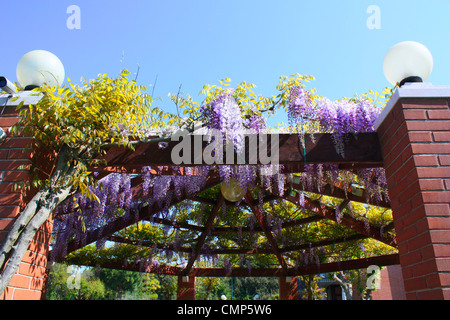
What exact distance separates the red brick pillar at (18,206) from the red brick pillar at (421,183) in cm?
236

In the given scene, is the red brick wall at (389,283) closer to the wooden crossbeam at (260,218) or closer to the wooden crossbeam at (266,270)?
the wooden crossbeam at (266,270)

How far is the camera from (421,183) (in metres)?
1.86

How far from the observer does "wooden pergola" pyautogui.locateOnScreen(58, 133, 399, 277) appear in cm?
246

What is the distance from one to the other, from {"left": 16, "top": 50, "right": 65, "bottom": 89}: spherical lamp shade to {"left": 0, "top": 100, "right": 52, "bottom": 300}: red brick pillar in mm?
258

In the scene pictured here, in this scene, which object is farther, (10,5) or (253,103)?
(10,5)

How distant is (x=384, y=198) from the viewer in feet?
13.3

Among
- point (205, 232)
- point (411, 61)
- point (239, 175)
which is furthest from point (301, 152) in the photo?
point (205, 232)

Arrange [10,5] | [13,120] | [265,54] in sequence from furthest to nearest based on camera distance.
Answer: [265,54]
[10,5]
[13,120]

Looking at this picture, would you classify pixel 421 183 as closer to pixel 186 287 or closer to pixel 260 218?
pixel 260 218

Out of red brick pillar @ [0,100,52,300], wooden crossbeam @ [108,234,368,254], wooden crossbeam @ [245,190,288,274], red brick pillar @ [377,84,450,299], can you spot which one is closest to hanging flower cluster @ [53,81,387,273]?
wooden crossbeam @ [245,190,288,274]

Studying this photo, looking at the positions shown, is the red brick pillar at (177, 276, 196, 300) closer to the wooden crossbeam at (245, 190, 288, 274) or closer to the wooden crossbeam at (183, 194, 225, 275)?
the wooden crossbeam at (183, 194, 225, 275)
